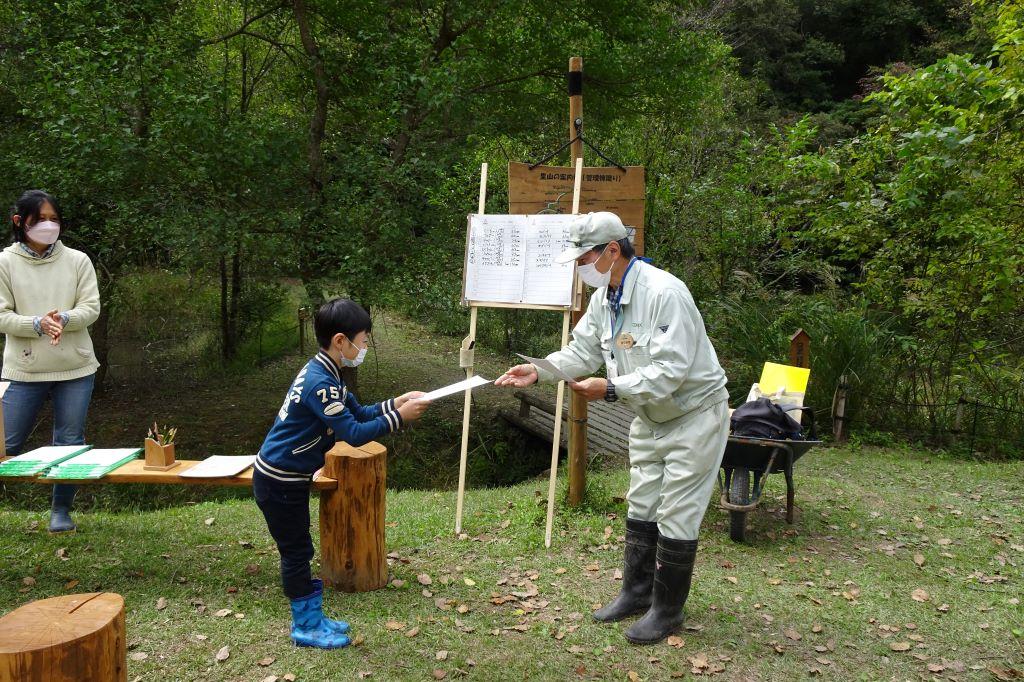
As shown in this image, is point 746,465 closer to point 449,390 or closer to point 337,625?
point 449,390

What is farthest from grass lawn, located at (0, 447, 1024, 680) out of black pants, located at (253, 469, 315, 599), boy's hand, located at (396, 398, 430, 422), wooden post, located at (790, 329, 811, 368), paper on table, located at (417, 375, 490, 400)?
paper on table, located at (417, 375, 490, 400)

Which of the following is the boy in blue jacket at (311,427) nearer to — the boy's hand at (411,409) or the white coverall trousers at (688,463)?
the boy's hand at (411,409)

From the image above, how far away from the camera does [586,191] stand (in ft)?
17.5

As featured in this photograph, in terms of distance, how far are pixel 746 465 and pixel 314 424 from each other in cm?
297

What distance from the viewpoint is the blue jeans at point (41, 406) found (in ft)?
15.1

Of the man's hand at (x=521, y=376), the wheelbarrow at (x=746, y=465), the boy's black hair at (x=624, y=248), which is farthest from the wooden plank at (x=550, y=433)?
the boy's black hair at (x=624, y=248)

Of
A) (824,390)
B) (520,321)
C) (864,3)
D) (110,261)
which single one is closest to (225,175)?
(110,261)

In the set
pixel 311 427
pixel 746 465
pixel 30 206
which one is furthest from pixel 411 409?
pixel 30 206

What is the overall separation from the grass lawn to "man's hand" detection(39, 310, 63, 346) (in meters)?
1.39

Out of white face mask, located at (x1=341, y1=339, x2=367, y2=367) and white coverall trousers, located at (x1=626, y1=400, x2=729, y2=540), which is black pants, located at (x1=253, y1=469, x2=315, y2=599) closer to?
white face mask, located at (x1=341, y1=339, x2=367, y2=367)

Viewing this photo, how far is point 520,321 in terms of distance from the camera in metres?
13.0

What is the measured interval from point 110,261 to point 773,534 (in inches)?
323

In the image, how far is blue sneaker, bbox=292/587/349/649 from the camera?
12.0ft

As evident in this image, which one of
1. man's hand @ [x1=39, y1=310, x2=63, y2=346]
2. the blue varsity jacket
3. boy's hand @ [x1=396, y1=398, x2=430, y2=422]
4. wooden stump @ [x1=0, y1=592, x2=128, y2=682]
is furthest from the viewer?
man's hand @ [x1=39, y1=310, x2=63, y2=346]
